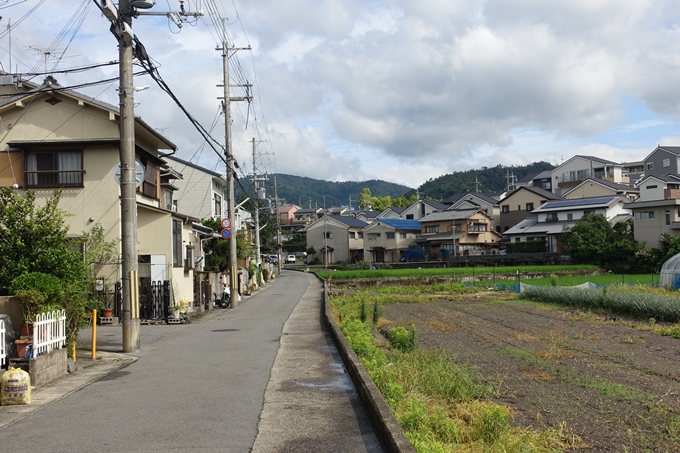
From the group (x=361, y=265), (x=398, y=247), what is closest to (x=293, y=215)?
(x=398, y=247)

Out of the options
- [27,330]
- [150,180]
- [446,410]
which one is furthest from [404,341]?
[150,180]

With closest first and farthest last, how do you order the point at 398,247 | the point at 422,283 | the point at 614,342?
the point at 614,342, the point at 422,283, the point at 398,247

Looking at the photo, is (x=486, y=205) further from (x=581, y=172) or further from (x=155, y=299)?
(x=155, y=299)

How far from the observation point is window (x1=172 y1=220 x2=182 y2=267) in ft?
72.5

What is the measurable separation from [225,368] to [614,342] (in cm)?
1070

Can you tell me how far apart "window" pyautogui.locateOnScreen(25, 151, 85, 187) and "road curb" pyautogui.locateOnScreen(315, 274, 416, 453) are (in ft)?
43.7

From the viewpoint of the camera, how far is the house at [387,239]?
77688 mm

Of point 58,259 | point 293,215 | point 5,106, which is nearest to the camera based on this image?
point 58,259

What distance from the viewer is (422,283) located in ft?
145

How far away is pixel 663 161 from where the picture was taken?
78062 mm

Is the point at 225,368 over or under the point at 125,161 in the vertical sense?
under

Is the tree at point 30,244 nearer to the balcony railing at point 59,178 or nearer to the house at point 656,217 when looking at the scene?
the balcony railing at point 59,178

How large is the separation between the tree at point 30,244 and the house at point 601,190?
68.1 m

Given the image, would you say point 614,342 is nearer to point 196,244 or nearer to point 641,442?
point 641,442
